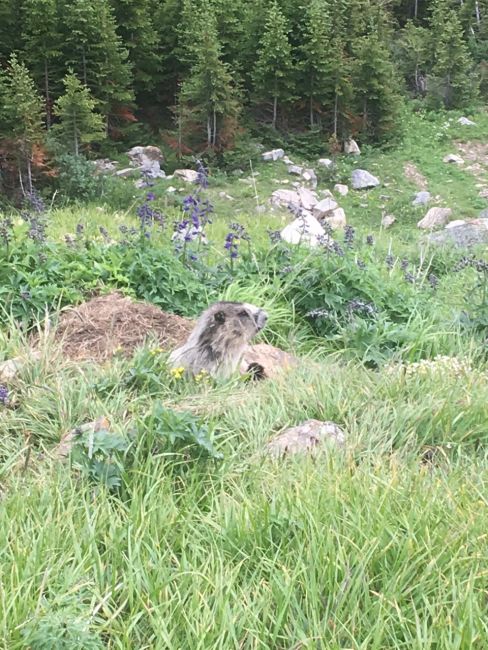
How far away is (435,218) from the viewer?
11367 millimetres

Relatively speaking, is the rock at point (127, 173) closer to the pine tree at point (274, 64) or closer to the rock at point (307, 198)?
the rock at point (307, 198)

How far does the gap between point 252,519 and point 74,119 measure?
35.7 ft

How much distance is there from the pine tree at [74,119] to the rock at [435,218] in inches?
234

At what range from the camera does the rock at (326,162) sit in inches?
548

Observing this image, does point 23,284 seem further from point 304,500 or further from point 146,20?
point 146,20

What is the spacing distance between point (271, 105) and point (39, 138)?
608 centimetres

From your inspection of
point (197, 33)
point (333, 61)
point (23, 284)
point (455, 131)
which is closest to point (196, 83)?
point (197, 33)

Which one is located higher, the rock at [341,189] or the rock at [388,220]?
the rock at [341,189]

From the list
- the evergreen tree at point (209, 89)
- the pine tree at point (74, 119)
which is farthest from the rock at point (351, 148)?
the pine tree at point (74, 119)

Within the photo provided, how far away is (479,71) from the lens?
19141 mm

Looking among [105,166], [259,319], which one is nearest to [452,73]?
[105,166]

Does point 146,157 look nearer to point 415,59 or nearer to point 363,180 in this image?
point 363,180

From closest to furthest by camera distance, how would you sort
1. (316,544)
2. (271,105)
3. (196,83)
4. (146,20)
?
(316,544), (196,83), (146,20), (271,105)

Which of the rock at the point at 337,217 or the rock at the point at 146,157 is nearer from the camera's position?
the rock at the point at 337,217
